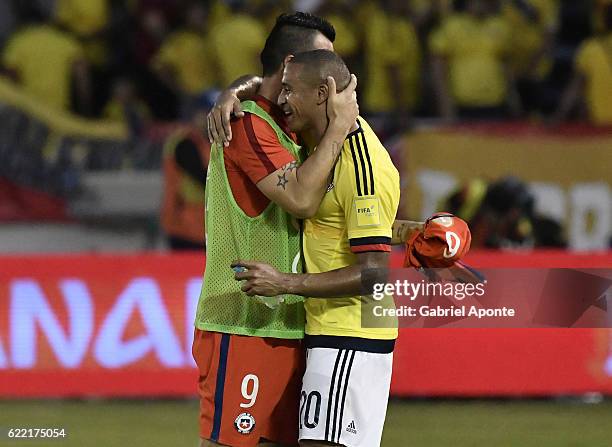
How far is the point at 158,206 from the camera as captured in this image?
12.7 meters

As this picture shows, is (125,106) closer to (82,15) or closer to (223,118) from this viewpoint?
(82,15)

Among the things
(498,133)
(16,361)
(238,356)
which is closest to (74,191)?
(16,361)

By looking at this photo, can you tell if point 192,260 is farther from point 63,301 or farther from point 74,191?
point 74,191

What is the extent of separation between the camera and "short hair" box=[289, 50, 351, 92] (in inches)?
197

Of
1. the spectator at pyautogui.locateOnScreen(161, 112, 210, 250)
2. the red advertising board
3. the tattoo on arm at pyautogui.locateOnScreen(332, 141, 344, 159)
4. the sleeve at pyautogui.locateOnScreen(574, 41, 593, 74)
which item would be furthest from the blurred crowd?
the tattoo on arm at pyautogui.locateOnScreen(332, 141, 344, 159)

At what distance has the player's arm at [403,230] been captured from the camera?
542cm

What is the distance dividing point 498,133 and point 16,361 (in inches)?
207

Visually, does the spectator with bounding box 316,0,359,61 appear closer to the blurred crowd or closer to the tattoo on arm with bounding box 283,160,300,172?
the blurred crowd

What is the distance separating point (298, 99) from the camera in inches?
199

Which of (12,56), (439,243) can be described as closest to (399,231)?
(439,243)

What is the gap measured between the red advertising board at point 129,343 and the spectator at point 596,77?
353 cm

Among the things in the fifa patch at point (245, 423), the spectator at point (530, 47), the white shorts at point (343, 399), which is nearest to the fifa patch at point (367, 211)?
the white shorts at point (343, 399)

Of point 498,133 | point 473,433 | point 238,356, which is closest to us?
point 238,356

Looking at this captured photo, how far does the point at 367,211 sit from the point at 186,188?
7.05 metres
